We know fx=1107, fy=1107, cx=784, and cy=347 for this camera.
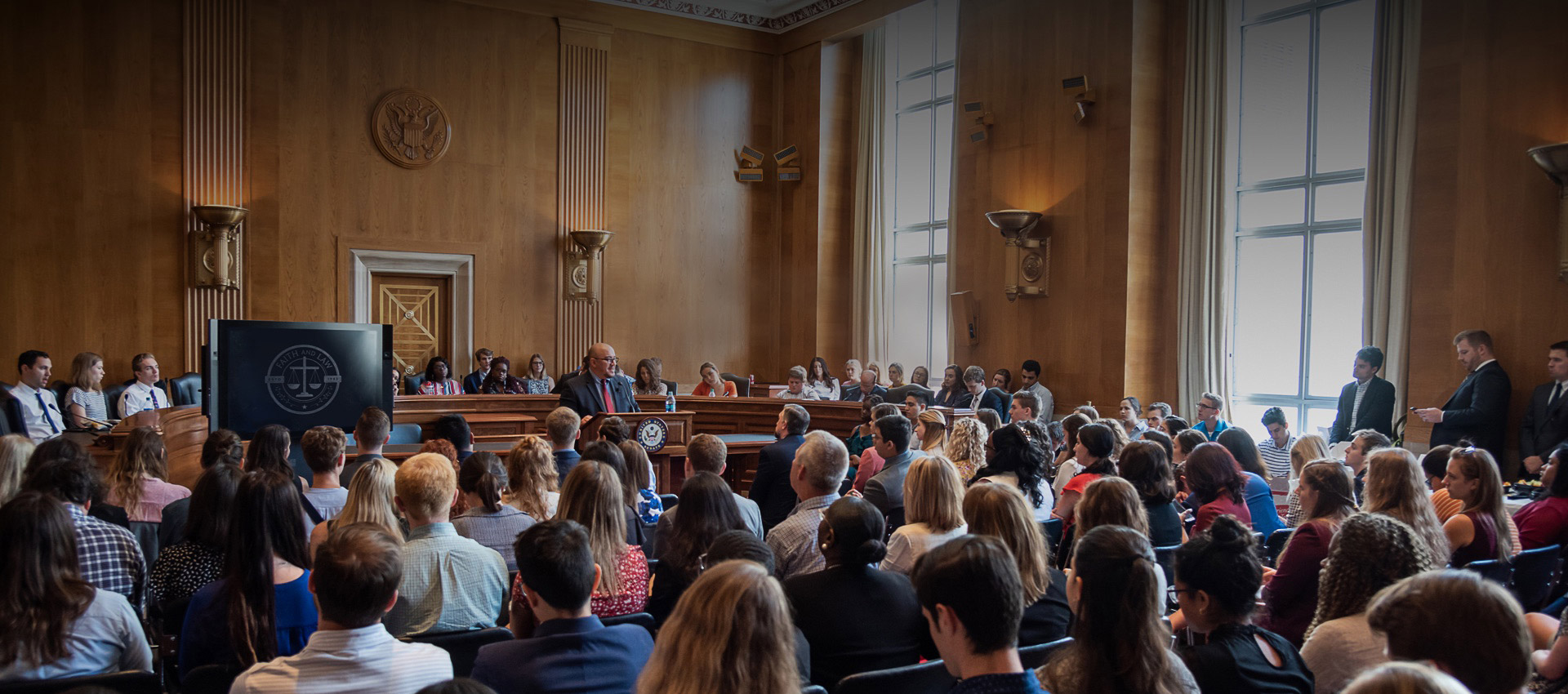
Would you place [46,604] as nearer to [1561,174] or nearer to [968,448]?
[968,448]

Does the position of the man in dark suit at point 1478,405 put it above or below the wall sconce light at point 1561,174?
below

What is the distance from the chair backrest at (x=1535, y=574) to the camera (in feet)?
12.8

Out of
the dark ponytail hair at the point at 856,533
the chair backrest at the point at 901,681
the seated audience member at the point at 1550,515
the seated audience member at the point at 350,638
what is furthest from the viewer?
the seated audience member at the point at 1550,515

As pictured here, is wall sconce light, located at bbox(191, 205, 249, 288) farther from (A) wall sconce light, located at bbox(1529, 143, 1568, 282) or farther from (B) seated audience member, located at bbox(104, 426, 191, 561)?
(A) wall sconce light, located at bbox(1529, 143, 1568, 282)

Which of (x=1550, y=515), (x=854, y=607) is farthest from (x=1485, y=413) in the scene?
(x=854, y=607)

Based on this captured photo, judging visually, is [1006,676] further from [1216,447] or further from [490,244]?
[490,244]

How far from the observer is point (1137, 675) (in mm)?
2064

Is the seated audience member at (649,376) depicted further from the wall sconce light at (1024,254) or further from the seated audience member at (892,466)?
the seated audience member at (892,466)

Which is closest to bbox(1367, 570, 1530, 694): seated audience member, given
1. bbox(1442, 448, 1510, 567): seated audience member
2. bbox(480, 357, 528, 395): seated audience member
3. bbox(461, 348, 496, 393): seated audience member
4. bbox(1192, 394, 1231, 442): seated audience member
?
bbox(1442, 448, 1510, 567): seated audience member

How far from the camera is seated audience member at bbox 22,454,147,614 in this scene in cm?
329

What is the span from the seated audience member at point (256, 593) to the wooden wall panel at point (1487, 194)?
7679 mm

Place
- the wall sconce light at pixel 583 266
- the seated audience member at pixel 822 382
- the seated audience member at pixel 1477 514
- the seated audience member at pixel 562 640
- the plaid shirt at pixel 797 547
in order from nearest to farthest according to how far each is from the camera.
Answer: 1. the seated audience member at pixel 562 640
2. the plaid shirt at pixel 797 547
3. the seated audience member at pixel 1477 514
4. the seated audience member at pixel 822 382
5. the wall sconce light at pixel 583 266

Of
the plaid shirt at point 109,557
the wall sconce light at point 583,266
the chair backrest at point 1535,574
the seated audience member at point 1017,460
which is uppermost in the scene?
the wall sconce light at point 583,266

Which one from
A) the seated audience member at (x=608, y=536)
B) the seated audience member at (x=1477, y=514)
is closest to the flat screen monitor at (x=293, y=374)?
the seated audience member at (x=608, y=536)
